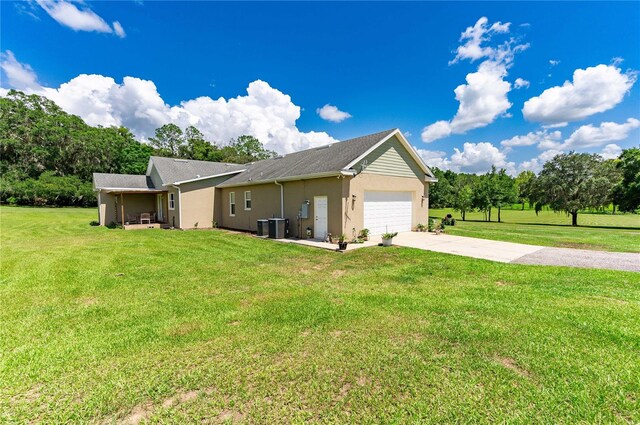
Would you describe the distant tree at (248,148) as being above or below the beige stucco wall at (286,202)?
above

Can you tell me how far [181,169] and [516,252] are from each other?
20661mm

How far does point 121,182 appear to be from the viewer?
20.5m

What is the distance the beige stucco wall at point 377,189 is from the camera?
462 inches

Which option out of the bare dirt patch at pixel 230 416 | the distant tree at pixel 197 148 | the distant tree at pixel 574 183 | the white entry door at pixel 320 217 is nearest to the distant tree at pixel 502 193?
the distant tree at pixel 574 183

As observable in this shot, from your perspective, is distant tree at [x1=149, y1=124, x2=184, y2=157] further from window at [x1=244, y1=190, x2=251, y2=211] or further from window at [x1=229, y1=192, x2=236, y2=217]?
window at [x1=244, y1=190, x2=251, y2=211]

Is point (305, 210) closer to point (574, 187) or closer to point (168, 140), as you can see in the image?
point (574, 187)

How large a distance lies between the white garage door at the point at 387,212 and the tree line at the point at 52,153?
38.9 meters

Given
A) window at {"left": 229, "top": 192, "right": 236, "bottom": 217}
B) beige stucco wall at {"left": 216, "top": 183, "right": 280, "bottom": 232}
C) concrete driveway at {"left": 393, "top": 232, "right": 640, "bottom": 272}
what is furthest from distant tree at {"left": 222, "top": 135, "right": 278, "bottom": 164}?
concrete driveway at {"left": 393, "top": 232, "right": 640, "bottom": 272}

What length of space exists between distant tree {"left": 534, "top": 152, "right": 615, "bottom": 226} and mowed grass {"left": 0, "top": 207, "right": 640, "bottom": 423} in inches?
996

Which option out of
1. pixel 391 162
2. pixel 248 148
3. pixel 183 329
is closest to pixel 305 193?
pixel 391 162

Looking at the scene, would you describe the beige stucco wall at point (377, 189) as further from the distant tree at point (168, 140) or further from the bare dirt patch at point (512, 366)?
the distant tree at point (168, 140)

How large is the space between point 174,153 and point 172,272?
162 feet

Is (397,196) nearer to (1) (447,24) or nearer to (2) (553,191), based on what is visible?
(1) (447,24)

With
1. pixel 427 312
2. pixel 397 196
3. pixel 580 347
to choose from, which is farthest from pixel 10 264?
pixel 397 196
